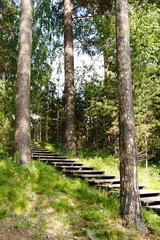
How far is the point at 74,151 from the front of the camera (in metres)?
10.0

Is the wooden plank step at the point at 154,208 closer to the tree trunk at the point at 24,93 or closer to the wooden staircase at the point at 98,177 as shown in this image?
the wooden staircase at the point at 98,177

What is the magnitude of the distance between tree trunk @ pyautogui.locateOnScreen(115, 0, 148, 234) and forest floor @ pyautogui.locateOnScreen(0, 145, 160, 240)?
10.9 inches

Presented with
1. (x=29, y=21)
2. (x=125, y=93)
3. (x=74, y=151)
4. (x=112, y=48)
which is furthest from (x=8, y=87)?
(x=125, y=93)

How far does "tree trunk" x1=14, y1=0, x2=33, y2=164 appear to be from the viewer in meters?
6.82

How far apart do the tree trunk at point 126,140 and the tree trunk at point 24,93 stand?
3.56 meters

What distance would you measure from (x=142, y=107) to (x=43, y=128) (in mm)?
9754

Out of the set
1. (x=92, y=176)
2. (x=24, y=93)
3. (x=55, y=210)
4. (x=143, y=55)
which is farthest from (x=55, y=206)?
(x=143, y=55)

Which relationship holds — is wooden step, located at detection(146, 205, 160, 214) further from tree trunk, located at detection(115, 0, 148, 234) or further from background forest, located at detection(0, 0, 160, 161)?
background forest, located at detection(0, 0, 160, 161)

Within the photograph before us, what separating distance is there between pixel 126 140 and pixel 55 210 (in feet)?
7.21

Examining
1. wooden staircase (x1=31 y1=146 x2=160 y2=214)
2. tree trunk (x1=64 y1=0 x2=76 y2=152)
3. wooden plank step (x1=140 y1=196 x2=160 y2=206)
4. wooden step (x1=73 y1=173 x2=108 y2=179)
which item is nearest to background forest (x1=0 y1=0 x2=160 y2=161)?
tree trunk (x1=64 y1=0 x2=76 y2=152)

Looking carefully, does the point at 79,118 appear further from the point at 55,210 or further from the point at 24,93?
the point at 55,210

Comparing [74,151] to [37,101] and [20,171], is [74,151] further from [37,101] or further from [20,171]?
[37,101]

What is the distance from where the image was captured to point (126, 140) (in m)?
4.45

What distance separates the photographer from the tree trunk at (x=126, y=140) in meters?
4.18
